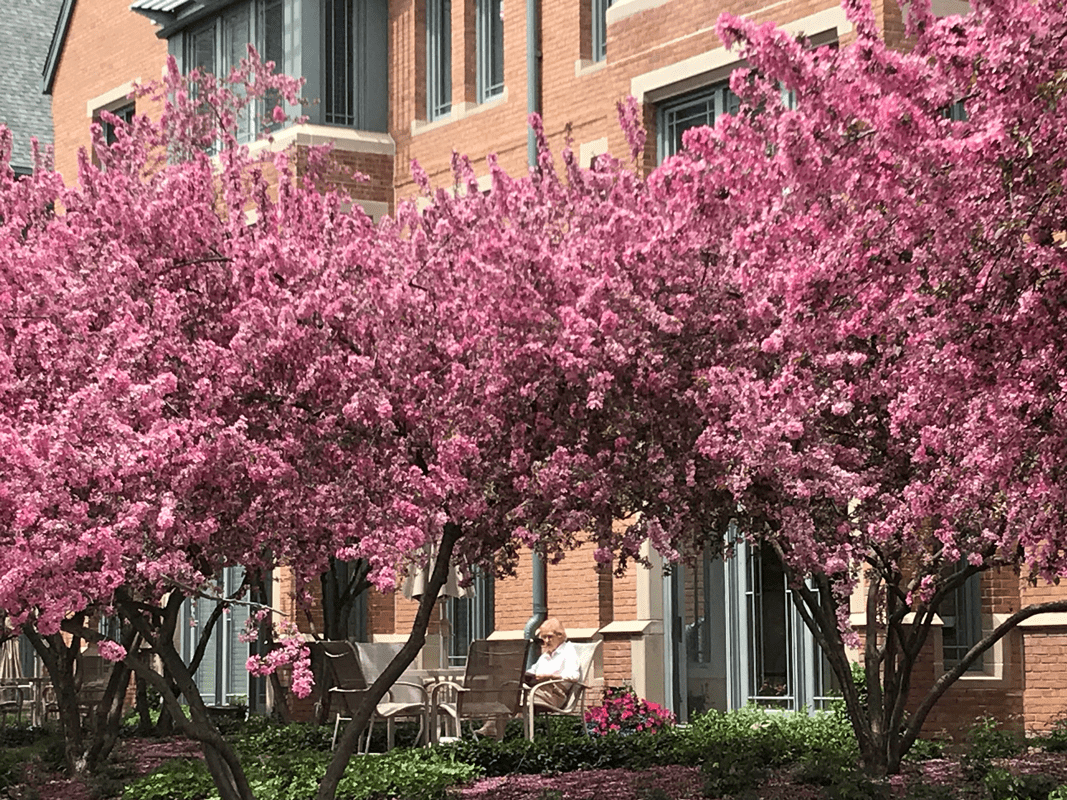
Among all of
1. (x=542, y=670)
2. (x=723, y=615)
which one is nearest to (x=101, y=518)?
(x=542, y=670)

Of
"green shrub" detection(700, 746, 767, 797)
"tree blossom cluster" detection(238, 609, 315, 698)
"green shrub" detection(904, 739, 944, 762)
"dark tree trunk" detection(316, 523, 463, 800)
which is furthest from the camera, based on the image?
"green shrub" detection(904, 739, 944, 762)

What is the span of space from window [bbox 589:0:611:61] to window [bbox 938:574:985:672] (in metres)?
7.92

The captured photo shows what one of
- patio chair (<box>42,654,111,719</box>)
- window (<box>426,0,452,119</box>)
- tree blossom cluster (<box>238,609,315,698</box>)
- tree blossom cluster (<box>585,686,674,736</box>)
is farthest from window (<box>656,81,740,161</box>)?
tree blossom cluster (<box>238,609,315,698</box>)

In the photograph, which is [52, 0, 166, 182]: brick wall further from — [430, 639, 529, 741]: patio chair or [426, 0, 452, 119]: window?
[430, 639, 529, 741]: patio chair

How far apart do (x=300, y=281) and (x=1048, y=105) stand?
5.88m

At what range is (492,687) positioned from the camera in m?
17.0

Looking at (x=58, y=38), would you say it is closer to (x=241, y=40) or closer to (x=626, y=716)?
(x=241, y=40)

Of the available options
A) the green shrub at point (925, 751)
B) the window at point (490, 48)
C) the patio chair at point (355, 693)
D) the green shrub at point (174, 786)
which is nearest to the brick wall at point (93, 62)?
the window at point (490, 48)

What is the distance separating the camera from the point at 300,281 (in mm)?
11336

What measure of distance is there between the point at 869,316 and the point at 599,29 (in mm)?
14824

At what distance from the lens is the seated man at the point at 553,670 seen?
690 inches

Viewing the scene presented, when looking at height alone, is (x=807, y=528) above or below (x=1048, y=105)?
below

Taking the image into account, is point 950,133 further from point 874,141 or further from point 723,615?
point 723,615

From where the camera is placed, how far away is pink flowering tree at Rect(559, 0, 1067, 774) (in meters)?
6.79
